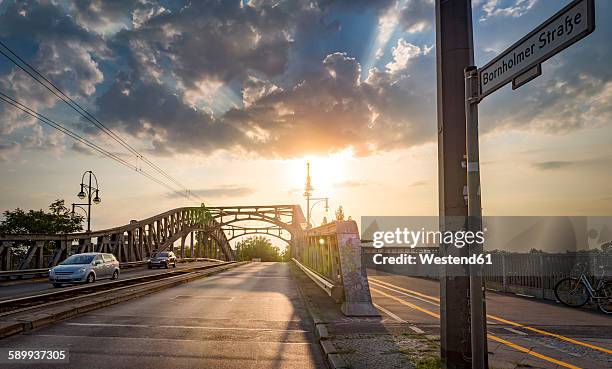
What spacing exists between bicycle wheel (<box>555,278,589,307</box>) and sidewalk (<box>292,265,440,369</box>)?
6120 millimetres

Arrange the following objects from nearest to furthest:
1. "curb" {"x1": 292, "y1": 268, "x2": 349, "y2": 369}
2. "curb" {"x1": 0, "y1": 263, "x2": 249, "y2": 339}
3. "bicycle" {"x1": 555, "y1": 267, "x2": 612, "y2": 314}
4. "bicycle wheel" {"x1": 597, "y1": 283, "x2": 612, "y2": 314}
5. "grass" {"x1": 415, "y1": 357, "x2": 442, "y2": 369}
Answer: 1. "grass" {"x1": 415, "y1": 357, "x2": 442, "y2": 369}
2. "curb" {"x1": 292, "y1": 268, "x2": 349, "y2": 369}
3. "curb" {"x1": 0, "y1": 263, "x2": 249, "y2": 339}
4. "bicycle wheel" {"x1": 597, "y1": 283, "x2": 612, "y2": 314}
5. "bicycle" {"x1": 555, "y1": 267, "x2": 612, "y2": 314}

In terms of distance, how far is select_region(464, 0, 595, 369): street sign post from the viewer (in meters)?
4.00

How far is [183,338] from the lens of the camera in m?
9.25

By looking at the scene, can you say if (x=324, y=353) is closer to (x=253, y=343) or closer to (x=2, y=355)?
(x=253, y=343)

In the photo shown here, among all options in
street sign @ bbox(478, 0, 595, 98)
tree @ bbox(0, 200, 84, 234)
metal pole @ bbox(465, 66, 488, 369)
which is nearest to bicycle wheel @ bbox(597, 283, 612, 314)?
metal pole @ bbox(465, 66, 488, 369)

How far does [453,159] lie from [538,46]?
87.6 inches

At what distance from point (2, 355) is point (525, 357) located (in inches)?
312

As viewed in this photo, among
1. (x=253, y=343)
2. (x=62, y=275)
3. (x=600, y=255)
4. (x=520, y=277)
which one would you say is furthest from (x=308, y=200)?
(x=253, y=343)

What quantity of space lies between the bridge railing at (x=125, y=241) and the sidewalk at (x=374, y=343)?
1003 inches

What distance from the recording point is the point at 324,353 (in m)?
7.98

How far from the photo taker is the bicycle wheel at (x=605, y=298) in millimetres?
12961

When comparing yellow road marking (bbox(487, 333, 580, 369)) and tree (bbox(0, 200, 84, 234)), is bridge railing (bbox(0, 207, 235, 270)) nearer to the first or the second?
tree (bbox(0, 200, 84, 234))

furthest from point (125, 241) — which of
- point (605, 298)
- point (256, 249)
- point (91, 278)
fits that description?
point (256, 249)

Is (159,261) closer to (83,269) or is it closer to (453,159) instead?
(83,269)
